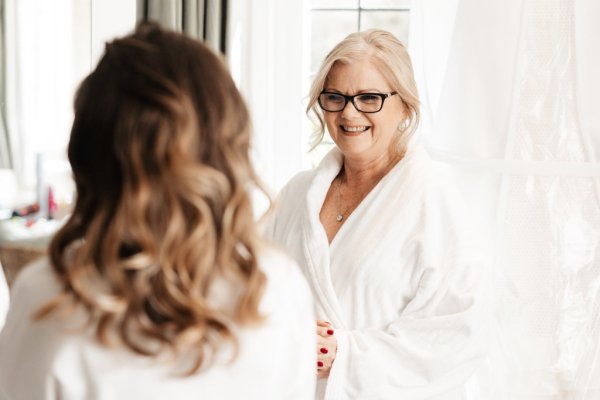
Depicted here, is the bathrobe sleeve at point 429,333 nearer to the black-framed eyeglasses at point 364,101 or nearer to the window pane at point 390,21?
the black-framed eyeglasses at point 364,101

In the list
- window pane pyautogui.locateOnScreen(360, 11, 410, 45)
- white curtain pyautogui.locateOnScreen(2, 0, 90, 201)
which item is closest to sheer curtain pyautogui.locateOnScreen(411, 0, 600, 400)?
white curtain pyautogui.locateOnScreen(2, 0, 90, 201)

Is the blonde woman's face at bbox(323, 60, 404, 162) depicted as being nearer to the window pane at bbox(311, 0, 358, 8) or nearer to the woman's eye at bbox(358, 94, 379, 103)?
the woman's eye at bbox(358, 94, 379, 103)

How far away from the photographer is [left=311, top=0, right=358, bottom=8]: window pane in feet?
10.4

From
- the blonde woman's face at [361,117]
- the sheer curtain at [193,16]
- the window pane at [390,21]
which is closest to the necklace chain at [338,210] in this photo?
the blonde woman's face at [361,117]

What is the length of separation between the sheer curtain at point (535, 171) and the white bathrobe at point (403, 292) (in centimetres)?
8

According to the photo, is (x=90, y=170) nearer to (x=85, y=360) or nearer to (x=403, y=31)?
(x=85, y=360)

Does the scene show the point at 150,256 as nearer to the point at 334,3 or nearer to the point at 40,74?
the point at 40,74

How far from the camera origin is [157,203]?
0.93m

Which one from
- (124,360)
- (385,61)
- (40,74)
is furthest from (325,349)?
(40,74)

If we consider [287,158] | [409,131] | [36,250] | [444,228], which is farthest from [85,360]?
[287,158]

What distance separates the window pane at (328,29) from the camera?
3178 mm

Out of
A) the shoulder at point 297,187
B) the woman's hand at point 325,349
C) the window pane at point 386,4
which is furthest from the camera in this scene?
the window pane at point 386,4

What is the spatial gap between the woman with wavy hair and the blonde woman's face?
0.86 m

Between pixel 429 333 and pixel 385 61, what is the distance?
61 cm
